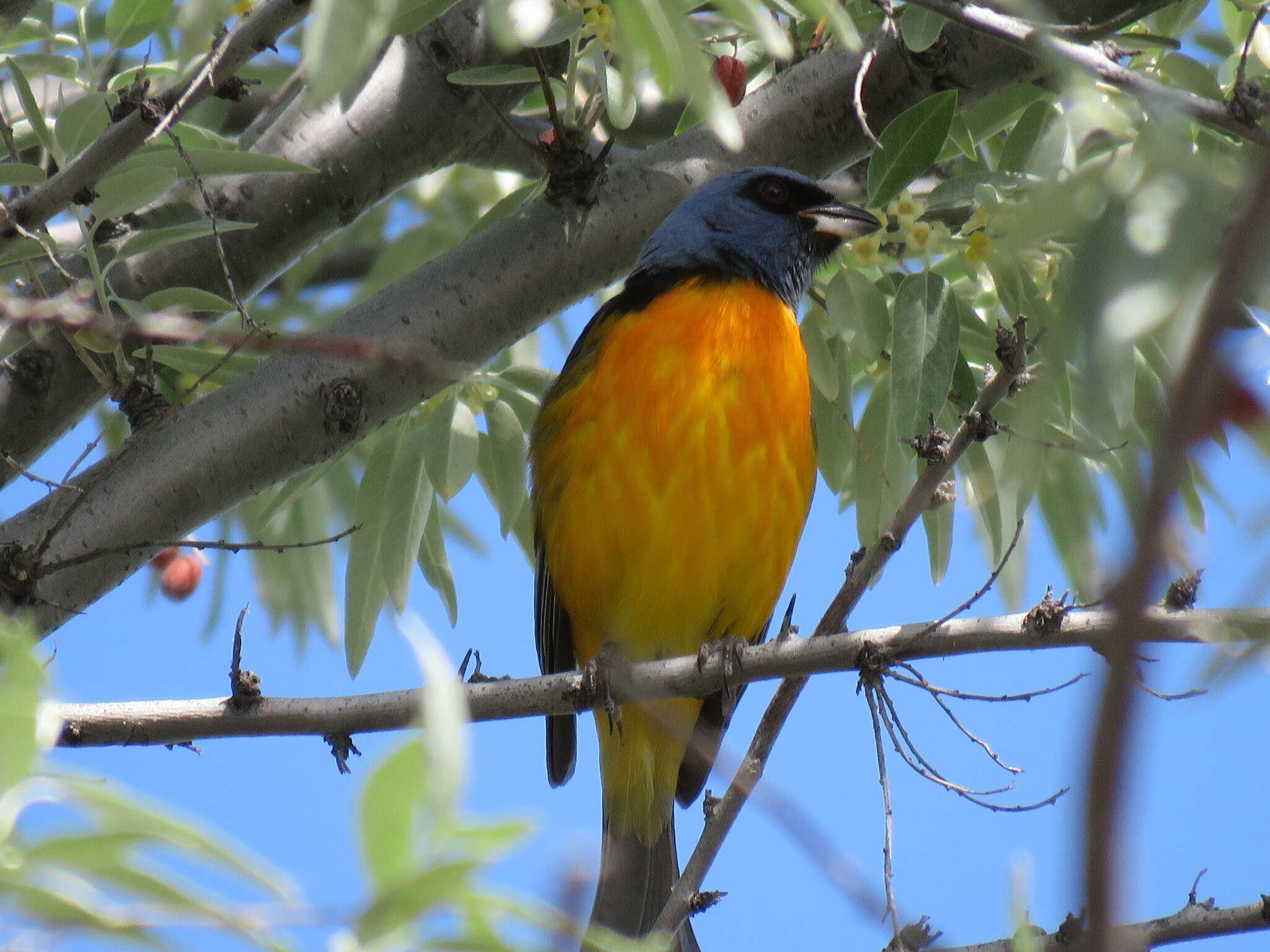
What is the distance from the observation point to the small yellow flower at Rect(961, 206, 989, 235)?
3.61m

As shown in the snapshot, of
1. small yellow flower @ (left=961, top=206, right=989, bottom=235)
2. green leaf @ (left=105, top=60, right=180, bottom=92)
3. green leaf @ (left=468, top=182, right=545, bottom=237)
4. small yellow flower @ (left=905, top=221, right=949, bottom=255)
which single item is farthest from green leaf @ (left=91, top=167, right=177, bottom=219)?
small yellow flower @ (left=961, top=206, right=989, bottom=235)

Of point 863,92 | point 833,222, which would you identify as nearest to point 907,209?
Answer: point 863,92

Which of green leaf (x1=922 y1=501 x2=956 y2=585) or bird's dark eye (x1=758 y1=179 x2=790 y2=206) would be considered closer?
green leaf (x1=922 y1=501 x2=956 y2=585)

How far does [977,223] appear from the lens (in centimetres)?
362

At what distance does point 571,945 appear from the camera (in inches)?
51.9

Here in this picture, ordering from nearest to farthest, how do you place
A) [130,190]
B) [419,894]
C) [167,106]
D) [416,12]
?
[419,894]
[167,106]
[130,190]
[416,12]

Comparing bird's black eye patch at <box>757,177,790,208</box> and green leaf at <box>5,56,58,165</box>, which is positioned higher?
bird's black eye patch at <box>757,177,790,208</box>

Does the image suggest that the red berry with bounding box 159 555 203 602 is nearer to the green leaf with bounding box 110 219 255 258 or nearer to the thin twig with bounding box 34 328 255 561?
the thin twig with bounding box 34 328 255 561

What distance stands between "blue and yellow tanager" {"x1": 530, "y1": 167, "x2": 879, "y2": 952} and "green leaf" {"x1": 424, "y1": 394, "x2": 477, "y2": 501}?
73 cm

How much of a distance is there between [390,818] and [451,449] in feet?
9.84

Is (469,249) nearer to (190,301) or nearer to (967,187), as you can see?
(190,301)

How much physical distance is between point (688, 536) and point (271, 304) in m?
2.43

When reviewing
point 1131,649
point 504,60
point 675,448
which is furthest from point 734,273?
point 1131,649

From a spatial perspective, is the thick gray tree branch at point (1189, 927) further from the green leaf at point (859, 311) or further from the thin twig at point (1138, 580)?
the thin twig at point (1138, 580)
